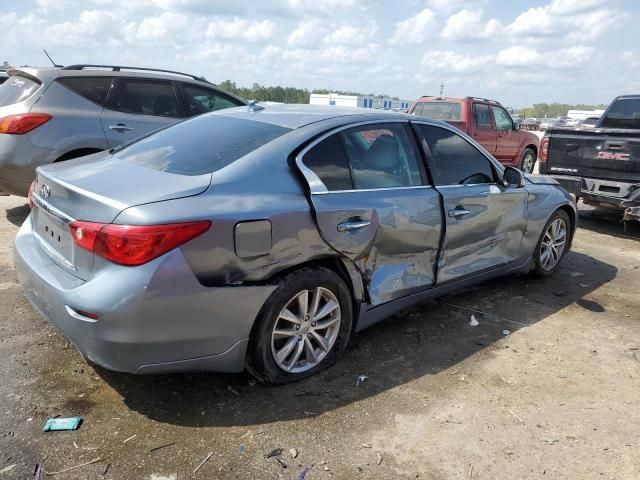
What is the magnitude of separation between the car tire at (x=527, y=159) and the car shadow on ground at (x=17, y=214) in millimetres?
11105

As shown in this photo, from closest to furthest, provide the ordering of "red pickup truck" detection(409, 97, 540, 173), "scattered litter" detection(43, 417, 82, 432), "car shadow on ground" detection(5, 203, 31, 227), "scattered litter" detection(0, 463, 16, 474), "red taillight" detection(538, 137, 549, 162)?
"scattered litter" detection(0, 463, 16, 474)
"scattered litter" detection(43, 417, 82, 432)
"car shadow on ground" detection(5, 203, 31, 227)
"red taillight" detection(538, 137, 549, 162)
"red pickup truck" detection(409, 97, 540, 173)

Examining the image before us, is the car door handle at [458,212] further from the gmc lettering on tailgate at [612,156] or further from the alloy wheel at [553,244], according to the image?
the gmc lettering on tailgate at [612,156]

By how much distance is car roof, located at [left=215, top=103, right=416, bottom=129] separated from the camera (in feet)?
10.8

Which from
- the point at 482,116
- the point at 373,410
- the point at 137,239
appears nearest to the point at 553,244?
the point at 373,410

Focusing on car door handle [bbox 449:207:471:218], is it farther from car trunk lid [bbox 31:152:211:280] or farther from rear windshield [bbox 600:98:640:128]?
rear windshield [bbox 600:98:640:128]

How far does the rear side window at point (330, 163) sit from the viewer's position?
3062mm

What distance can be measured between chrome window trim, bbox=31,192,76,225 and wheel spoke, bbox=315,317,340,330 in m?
1.46

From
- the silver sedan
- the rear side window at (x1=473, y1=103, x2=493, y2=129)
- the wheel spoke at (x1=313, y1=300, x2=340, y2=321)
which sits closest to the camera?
the silver sedan

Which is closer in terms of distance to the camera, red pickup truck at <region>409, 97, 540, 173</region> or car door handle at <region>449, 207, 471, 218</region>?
car door handle at <region>449, 207, 471, 218</region>

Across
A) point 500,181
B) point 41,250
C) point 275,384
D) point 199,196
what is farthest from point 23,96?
point 500,181

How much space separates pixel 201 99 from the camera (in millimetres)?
6934

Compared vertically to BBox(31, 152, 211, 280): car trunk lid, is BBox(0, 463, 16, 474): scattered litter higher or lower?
lower

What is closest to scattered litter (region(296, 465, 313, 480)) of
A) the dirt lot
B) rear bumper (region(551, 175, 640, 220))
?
the dirt lot

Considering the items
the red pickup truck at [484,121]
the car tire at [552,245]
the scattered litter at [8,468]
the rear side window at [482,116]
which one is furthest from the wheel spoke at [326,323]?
the rear side window at [482,116]
